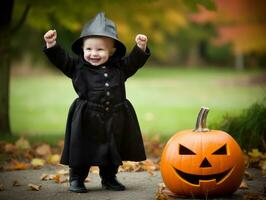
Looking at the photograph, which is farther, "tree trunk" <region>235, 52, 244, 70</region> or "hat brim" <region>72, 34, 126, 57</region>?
"tree trunk" <region>235, 52, 244, 70</region>

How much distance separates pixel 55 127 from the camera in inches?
468

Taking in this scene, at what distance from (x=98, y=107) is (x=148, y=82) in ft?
63.5

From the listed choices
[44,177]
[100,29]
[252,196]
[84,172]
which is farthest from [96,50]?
[252,196]

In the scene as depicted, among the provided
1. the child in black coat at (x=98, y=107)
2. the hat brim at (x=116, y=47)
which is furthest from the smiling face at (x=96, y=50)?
the hat brim at (x=116, y=47)

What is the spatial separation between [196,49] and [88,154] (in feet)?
111

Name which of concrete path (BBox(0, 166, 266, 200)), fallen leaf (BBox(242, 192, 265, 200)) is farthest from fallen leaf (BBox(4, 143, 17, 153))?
fallen leaf (BBox(242, 192, 265, 200))

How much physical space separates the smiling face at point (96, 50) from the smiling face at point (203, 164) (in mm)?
952

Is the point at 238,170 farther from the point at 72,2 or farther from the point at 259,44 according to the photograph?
the point at 259,44

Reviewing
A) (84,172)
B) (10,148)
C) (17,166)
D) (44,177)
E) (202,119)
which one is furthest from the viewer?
(10,148)

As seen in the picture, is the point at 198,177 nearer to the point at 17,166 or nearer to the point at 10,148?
the point at 17,166

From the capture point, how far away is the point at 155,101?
17.0 metres

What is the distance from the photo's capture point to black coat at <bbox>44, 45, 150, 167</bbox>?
16.4 feet

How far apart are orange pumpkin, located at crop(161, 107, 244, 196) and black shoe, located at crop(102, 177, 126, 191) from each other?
1.71ft

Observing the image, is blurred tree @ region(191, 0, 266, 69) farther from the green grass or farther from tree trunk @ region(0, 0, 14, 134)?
tree trunk @ region(0, 0, 14, 134)
